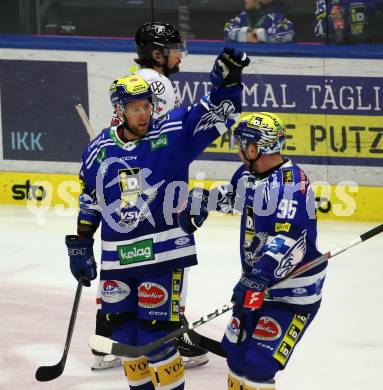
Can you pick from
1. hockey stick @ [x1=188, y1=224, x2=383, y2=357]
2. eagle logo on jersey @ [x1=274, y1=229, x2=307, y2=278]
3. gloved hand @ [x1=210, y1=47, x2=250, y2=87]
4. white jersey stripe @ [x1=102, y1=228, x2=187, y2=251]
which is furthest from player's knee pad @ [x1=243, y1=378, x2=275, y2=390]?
gloved hand @ [x1=210, y1=47, x2=250, y2=87]

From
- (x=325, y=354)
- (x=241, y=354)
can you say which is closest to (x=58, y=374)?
(x=241, y=354)

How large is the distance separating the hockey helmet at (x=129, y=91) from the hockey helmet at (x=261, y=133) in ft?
1.59

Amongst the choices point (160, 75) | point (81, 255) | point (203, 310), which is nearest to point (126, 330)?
point (81, 255)

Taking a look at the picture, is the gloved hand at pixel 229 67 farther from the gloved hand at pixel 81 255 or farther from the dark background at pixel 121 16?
the dark background at pixel 121 16

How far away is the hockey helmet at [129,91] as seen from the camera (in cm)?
509

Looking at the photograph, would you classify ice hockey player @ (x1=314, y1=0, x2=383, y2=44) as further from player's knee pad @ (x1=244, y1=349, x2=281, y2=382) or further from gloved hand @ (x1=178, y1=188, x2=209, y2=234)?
player's knee pad @ (x1=244, y1=349, x2=281, y2=382)

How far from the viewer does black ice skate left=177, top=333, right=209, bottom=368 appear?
610cm

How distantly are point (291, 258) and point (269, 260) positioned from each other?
0.10m

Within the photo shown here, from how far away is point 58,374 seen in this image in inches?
216

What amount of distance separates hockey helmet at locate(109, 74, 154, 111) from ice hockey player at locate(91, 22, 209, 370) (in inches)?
32.6

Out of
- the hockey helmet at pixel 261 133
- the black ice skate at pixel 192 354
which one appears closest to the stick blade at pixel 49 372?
the black ice skate at pixel 192 354

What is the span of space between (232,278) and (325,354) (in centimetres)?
144

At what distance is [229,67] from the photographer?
16.0 ft

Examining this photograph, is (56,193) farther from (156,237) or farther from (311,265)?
(311,265)
